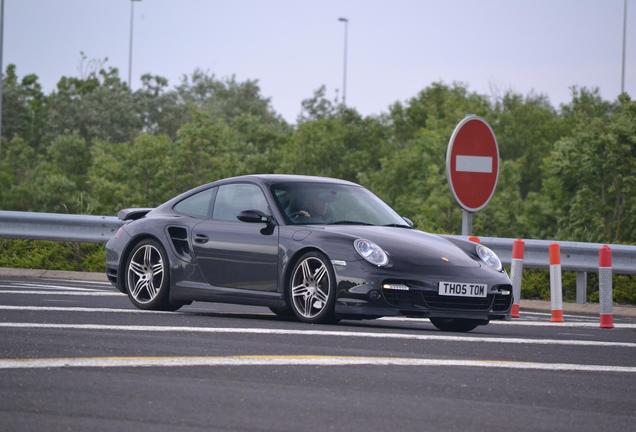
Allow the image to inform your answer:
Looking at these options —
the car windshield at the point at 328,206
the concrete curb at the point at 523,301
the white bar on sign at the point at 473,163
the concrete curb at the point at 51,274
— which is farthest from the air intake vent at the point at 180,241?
the concrete curb at the point at 51,274

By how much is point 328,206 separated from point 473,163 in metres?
3.75

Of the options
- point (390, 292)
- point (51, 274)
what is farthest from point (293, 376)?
point (51, 274)

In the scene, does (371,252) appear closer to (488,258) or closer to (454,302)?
(454,302)

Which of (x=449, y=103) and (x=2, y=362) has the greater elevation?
(x=449, y=103)

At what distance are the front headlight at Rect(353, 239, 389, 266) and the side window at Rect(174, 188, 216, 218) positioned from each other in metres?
1.95

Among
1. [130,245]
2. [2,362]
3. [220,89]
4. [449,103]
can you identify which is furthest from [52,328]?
[220,89]

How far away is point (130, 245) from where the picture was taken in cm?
1369

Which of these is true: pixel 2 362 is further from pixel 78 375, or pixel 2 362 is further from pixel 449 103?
pixel 449 103

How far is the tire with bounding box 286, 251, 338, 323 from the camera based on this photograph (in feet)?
39.0

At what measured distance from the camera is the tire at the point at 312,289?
11.9 meters

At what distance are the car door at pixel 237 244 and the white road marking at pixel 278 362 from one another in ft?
11.4

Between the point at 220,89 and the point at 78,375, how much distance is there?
12988 centimetres

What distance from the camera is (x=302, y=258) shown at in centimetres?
1219

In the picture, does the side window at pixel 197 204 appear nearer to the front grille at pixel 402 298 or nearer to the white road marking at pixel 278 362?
the front grille at pixel 402 298
